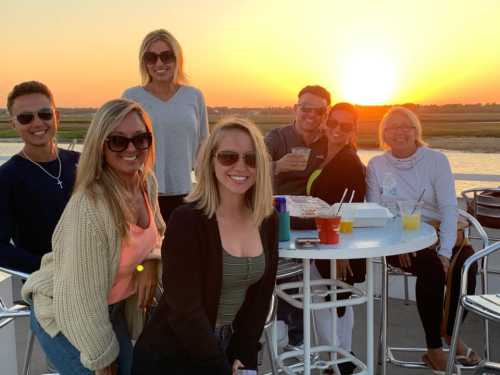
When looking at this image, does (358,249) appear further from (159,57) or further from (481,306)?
(159,57)

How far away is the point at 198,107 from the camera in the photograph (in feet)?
11.2

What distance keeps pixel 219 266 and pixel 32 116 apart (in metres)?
1.15

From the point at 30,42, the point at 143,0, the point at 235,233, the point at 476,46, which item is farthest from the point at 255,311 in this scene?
the point at 30,42

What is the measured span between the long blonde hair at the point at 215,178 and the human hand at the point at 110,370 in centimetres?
60

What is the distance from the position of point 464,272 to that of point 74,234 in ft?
5.50

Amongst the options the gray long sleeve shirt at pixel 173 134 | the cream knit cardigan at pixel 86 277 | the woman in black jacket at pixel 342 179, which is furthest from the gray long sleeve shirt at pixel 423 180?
the cream knit cardigan at pixel 86 277

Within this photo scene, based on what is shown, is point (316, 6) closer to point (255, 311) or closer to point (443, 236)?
point (443, 236)

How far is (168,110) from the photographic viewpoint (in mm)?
3254

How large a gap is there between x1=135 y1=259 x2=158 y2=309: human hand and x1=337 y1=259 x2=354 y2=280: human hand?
1.20 meters

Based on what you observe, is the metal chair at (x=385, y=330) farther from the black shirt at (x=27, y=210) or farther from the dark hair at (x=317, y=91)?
the black shirt at (x=27, y=210)

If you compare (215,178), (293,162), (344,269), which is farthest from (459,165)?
(215,178)

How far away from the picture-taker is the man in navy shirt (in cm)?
223

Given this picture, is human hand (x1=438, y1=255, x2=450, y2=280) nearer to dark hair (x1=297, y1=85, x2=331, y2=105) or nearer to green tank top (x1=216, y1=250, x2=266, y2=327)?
dark hair (x1=297, y1=85, x2=331, y2=105)

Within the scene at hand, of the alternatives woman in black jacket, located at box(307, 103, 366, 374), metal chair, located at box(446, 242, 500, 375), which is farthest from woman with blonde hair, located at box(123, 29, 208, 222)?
metal chair, located at box(446, 242, 500, 375)
